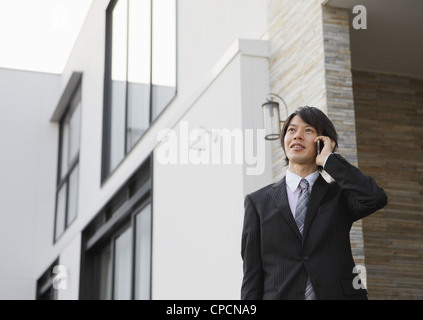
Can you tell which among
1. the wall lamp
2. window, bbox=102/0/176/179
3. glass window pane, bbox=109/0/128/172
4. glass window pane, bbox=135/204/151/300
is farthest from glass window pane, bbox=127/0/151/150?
the wall lamp

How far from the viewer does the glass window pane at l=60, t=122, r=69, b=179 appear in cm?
1406

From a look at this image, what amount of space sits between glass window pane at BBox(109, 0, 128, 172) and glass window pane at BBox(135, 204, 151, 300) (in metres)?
1.33

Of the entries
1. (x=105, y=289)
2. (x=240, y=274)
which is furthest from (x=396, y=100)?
(x=105, y=289)

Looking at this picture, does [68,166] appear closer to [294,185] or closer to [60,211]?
[60,211]

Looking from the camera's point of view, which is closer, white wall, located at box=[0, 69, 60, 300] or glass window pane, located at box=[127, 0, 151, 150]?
glass window pane, located at box=[127, 0, 151, 150]

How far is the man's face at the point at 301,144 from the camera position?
309 cm

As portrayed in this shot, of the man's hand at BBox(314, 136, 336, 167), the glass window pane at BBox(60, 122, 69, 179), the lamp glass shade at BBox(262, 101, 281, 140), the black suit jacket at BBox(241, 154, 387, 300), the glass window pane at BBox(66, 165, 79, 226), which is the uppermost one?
the glass window pane at BBox(60, 122, 69, 179)

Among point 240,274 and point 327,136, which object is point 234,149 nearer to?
point 240,274

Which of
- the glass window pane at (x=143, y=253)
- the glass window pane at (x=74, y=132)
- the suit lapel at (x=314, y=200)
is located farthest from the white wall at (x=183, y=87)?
the suit lapel at (x=314, y=200)

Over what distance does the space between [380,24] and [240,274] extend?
2066 mm

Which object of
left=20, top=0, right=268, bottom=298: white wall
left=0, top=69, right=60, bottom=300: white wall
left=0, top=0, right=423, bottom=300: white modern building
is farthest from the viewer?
left=0, top=69, right=60, bottom=300: white wall

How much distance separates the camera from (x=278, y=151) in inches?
214

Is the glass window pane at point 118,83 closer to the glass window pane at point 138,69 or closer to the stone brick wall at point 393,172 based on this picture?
the glass window pane at point 138,69

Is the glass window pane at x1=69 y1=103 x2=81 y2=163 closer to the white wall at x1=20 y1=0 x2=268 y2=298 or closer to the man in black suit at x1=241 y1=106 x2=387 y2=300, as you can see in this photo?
the white wall at x1=20 y1=0 x2=268 y2=298
